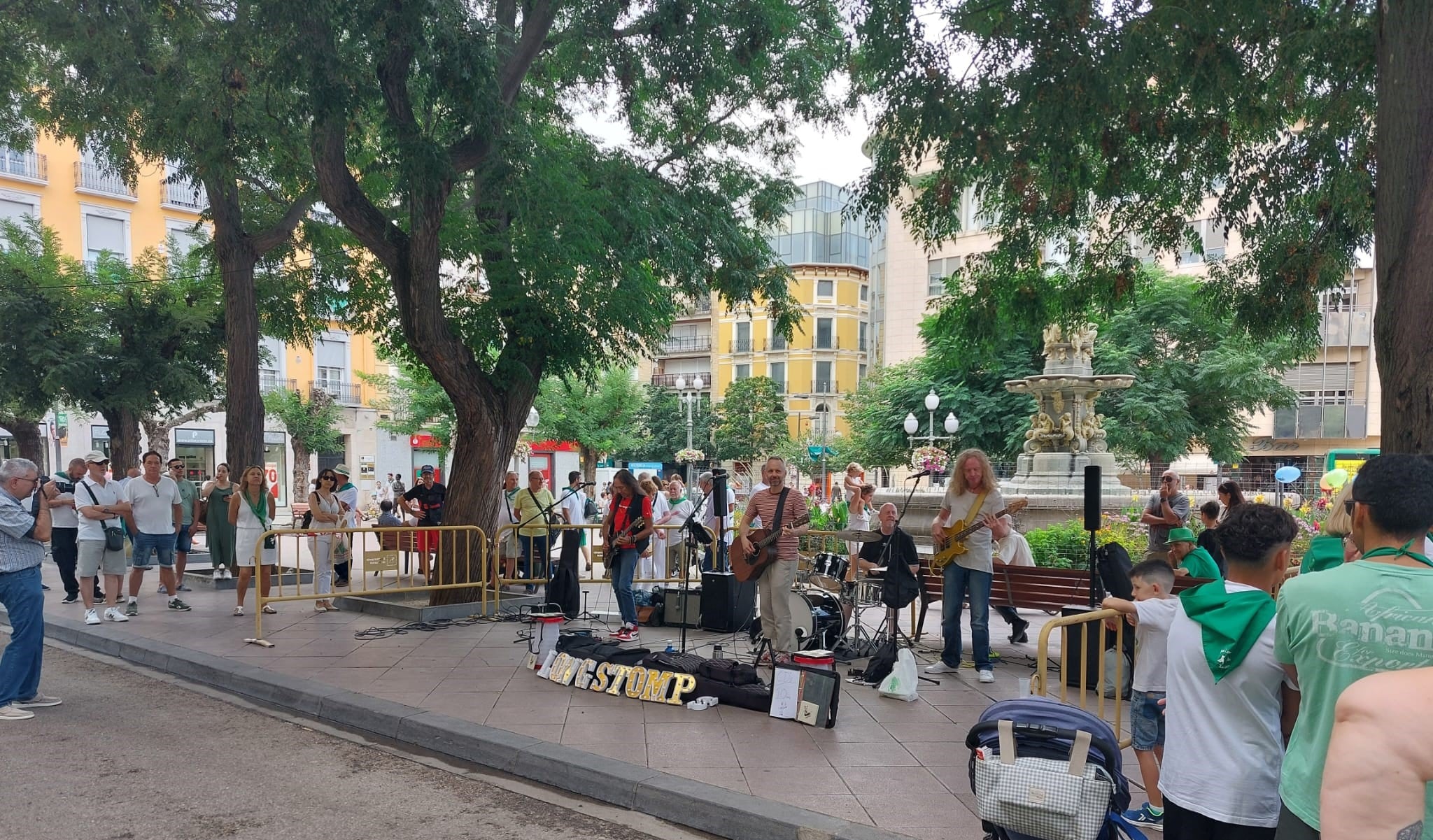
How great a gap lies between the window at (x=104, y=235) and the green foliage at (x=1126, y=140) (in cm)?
3401

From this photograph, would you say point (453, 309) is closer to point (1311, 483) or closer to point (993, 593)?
point (993, 593)

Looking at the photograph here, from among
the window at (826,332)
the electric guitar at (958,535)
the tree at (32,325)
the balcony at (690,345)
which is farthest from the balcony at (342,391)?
the electric guitar at (958,535)

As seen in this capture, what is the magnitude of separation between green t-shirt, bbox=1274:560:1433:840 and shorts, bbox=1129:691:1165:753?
219 cm

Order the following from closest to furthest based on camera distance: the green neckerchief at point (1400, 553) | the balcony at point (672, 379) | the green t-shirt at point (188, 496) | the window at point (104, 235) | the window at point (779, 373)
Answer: the green neckerchief at point (1400, 553), the green t-shirt at point (188, 496), the window at point (104, 235), the window at point (779, 373), the balcony at point (672, 379)

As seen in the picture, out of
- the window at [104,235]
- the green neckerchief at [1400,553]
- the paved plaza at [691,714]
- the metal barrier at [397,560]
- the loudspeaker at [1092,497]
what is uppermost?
the window at [104,235]

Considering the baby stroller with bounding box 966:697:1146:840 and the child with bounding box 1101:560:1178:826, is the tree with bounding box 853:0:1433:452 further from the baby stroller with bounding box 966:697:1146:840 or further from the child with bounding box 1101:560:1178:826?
the baby stroller with bounding box 966:697:1146:840

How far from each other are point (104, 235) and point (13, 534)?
34032 millimetres

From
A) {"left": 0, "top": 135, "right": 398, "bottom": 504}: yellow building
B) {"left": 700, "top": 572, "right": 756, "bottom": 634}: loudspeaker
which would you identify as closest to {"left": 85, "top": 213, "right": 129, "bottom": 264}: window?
{"left": 0, "top": 135, "right": 398, "bottom": 504}: yellow building

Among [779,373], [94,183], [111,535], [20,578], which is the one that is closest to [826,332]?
[779,373]

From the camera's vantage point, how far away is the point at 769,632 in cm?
820

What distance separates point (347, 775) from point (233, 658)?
141 inches

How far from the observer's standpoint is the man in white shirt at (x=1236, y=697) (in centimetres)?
288

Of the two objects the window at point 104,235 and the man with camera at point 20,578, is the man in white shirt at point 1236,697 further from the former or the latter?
the window at point 104,235

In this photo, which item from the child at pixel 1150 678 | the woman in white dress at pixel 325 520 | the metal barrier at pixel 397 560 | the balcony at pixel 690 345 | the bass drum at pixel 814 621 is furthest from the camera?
the balcony at pixel 690 345
